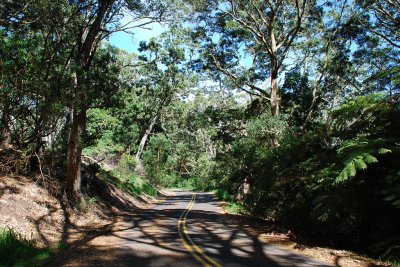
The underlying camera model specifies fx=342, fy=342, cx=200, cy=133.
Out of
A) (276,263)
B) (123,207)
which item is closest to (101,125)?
(123,207)

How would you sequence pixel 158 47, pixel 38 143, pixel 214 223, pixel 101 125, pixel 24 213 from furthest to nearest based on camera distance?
pixel 101 125 → pixel 158 47 → pixel 214 223 → pixel 38 143 → pixel 24 213

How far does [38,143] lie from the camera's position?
13953 mm

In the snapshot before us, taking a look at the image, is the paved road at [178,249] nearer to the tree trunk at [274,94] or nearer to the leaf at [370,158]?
the leaf at [370,158]

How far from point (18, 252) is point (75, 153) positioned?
7385 millimetres

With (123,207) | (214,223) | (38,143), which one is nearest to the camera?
(38,143)

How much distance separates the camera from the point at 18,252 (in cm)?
795

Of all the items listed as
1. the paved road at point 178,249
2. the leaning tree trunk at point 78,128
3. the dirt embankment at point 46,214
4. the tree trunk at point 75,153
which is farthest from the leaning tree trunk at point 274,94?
the tree trunk at point 75,153

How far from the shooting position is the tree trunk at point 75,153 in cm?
1477

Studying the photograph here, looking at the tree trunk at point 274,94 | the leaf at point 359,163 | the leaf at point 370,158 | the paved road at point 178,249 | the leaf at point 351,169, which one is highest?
the tree trunk at point 274,94

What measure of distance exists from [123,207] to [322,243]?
1312 cm

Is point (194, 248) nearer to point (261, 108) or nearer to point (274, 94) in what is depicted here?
point (274, 94)

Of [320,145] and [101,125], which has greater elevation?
[101,125]

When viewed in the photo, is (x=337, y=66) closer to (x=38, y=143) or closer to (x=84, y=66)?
(x=84, y=66)

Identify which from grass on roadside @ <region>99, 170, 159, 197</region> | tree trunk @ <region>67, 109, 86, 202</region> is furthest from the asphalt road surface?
grass on roadside @ <region>99, 170, 159, 197</region>
